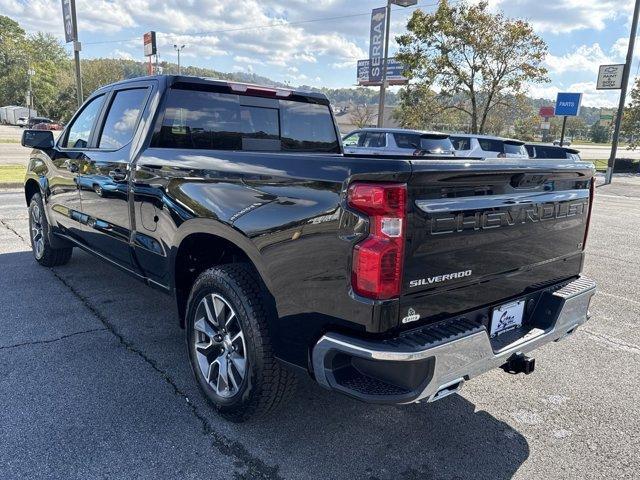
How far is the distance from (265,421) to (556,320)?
1740mm

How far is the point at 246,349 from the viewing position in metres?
2.62

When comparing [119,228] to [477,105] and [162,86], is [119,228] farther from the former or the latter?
[477,105]

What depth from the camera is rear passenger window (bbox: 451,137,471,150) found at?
1448 centimetres

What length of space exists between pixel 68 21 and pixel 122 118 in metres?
17.1

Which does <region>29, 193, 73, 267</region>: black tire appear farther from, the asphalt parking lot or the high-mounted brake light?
the high-mounted brake light

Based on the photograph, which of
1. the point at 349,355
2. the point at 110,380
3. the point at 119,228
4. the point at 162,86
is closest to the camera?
the point at 349,355

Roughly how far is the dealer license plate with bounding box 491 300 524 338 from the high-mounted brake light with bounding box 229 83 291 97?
2419 millimetres

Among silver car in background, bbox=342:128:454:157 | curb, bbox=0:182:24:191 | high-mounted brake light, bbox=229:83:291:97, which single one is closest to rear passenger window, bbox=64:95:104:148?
high-mounted brake light, bbox=229:83:291:97

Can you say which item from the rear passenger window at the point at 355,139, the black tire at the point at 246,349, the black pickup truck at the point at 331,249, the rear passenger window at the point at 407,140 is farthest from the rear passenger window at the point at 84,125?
the rear passenger window at the point at 355,139

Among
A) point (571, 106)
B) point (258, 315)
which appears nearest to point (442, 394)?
point (258, 315)

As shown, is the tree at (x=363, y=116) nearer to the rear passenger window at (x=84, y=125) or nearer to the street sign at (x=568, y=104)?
the street sign at (x=568, y=104)

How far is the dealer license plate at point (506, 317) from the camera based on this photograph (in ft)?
8.54

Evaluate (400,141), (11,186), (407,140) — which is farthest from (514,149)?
(11,186)

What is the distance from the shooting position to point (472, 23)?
22.5 m
